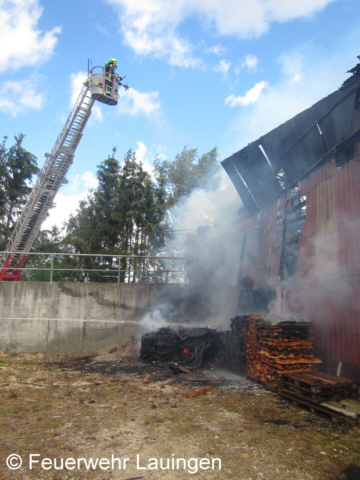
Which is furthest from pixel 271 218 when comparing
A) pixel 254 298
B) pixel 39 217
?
pixel 39 217

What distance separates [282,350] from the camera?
625 cm

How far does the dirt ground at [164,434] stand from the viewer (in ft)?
10.4

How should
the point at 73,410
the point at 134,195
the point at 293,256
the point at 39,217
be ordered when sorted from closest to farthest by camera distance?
1. the point at 73,410
2. the point at 293,256
3. the point at 39,217
4. the point at 134,195

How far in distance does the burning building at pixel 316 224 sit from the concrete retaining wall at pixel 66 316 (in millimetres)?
4299

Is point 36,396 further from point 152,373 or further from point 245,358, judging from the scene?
point 245,358

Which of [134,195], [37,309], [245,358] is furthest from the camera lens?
[134,195]

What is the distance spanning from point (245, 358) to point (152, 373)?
2.33 metres

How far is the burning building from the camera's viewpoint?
6227 millimetres

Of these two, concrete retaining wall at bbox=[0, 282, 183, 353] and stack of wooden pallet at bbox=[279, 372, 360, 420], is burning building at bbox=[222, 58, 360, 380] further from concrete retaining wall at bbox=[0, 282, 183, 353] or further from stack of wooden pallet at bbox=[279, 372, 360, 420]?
concrete retaining wall at bbox=[0, 282, 183, 353]

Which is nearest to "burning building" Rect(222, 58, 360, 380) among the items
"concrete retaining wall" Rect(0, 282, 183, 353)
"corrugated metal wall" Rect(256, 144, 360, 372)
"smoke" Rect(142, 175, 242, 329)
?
"corrugated metal wall" Rect(256, 144, 360, 372)

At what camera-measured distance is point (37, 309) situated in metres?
11.1

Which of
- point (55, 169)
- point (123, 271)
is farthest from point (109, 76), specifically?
point (123, 271)

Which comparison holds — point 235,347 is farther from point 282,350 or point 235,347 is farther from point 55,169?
point 55,169

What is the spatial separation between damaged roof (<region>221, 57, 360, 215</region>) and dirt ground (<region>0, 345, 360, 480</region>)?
17.7ft
